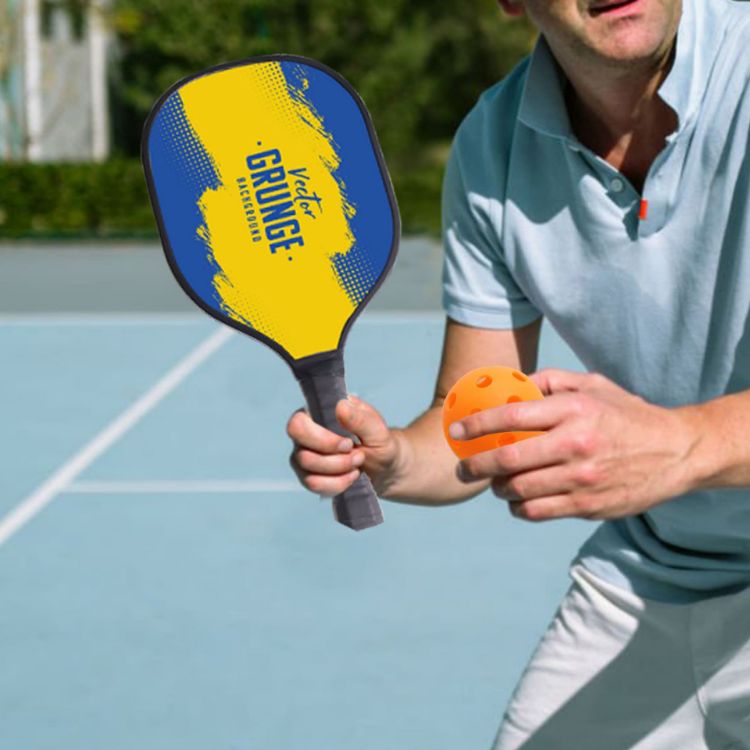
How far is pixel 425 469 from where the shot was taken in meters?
2.77

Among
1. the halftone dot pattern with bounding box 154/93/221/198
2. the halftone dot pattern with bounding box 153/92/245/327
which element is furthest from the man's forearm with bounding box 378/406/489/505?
the halftone dot pattern with bounding box 154/93/221/198

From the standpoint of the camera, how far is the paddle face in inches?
102

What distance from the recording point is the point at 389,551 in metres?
5.85

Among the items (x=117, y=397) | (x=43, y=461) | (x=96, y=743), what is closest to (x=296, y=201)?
(x=96, y=743)

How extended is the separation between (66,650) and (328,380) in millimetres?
2777

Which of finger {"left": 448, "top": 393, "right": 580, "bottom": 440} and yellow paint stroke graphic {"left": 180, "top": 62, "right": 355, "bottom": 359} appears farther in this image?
yellow paint stroke graphic {"left": 180, "top": 62, "right": 355, "bottom": 359}

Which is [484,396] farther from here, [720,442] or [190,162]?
[190,162]

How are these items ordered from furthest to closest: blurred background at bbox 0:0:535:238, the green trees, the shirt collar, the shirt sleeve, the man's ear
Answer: the green trees, blurred background at bbox 0:0:535:238, the shirt sleeve, the man's ear, the shirt collar

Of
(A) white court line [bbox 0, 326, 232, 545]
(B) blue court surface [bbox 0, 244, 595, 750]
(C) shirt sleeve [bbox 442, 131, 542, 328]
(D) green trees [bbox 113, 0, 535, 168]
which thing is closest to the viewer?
(C) shirt sleeve [bbox 442, 131, 542, 328]

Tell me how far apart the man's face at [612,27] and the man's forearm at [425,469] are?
68 centimetres

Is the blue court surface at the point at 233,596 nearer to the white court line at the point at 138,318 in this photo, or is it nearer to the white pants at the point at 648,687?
the white pants at the point at 648,687

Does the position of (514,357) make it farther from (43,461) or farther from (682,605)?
(43,461)

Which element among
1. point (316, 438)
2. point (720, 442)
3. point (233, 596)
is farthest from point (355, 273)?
point (233, 596)

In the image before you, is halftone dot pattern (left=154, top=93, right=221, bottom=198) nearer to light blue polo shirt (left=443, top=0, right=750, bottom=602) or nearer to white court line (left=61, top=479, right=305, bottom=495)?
light blue polo shirt (left=443, top=0, right=750, bottom=602)
